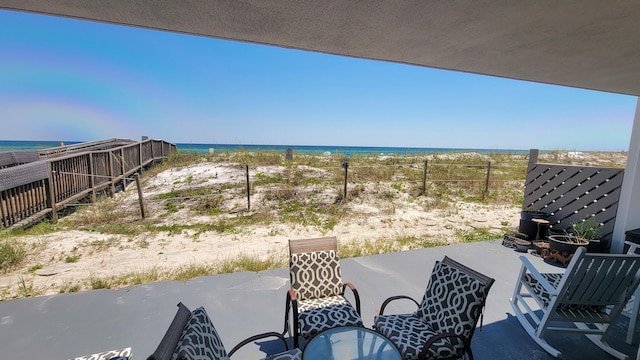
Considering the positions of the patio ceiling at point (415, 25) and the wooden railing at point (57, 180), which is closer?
the patio ceiling at point (415, 25)

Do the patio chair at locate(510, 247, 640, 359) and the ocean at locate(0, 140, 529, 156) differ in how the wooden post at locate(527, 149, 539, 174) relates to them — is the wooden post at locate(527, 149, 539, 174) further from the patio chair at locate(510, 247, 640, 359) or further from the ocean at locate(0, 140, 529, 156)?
the ocean at locate(0, 140, 529, 156)

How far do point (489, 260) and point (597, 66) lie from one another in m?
2.70

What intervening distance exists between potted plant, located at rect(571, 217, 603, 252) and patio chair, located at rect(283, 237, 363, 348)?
409 centimetres

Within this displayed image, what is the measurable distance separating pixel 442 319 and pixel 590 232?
3785 mm

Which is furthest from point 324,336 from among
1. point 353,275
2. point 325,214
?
point 325,214

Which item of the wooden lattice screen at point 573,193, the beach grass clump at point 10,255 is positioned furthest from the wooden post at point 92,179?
the wooden lattice screen at point 573,193

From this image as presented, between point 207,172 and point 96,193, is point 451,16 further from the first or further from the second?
point 207,172

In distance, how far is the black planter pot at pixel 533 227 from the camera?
14.9 feet

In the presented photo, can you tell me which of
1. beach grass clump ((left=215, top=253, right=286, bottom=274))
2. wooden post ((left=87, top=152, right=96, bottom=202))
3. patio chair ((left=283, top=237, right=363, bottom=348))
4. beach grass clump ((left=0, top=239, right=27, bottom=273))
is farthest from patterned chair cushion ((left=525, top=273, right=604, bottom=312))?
wooden post ((left=87, top=152, right=96, bottom=202))

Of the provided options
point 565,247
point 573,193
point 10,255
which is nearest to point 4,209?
point 10,255

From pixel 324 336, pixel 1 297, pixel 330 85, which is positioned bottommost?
pixel 1 297

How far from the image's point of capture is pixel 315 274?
242cm

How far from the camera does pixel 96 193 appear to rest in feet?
A: 24.1

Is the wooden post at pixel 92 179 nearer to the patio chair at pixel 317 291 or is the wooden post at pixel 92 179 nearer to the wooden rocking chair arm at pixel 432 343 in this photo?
the patio chair at pixel 317 291
